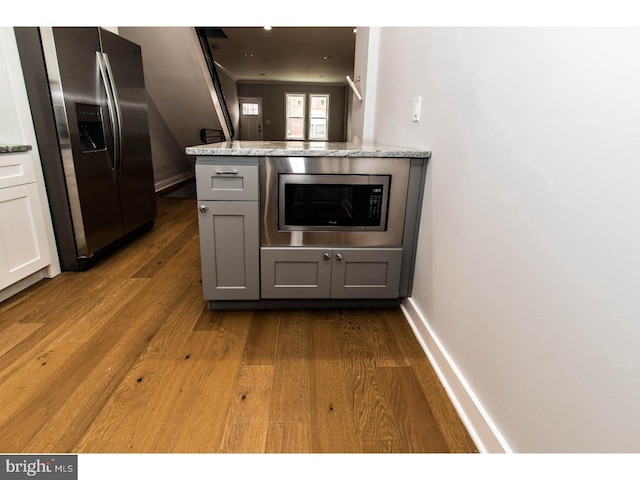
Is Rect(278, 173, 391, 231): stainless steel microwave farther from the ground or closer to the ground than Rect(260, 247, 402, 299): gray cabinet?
farther from the ground

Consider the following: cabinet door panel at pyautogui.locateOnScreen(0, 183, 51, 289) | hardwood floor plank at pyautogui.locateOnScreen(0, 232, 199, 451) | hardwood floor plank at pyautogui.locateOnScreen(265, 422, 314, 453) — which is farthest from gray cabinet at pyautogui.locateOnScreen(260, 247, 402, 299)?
cabinet door panel at pyautogui.locateOnScreen(0, 183, 51, 289)

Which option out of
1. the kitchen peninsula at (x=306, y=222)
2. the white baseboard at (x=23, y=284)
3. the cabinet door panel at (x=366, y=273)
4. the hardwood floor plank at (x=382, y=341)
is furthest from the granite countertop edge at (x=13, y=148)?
the hardwood floor plank at (x=382, y=341)

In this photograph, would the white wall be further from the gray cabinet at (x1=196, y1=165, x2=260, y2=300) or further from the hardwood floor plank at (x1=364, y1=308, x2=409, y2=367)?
the gray cabinet at (x1=196, y1=165, x2=260, y2=300)

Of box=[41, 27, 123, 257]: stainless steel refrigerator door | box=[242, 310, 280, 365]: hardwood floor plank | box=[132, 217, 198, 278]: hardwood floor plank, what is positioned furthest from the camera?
box=[132, 217, 198, 278]: hardwood floor plank

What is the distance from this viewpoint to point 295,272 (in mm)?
1780

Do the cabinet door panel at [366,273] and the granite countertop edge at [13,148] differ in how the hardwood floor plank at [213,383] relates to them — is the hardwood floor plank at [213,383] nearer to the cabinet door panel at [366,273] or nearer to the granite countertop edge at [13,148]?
the cabinet door panel at [366,273]

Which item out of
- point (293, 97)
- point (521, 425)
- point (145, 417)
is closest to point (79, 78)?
point (145, 417)

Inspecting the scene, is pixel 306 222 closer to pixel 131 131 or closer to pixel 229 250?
pixel 229 250

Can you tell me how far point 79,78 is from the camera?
2.20 meters

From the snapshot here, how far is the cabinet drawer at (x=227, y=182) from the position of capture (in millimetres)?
1591

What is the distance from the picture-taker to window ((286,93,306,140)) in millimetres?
10930

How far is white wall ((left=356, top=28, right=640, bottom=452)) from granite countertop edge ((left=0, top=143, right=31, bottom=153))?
223 centimetres

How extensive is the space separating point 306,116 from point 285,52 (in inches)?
163
